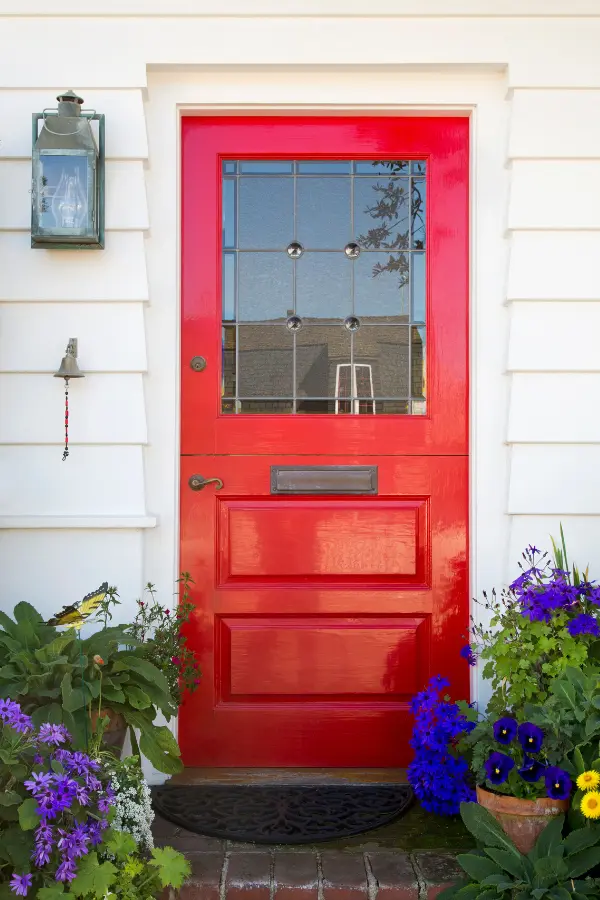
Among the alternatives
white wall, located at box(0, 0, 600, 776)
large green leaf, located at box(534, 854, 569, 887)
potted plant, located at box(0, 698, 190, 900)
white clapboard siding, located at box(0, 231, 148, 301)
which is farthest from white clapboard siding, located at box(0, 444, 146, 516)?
large green leaf, located at box(534, 854, 569, 887)

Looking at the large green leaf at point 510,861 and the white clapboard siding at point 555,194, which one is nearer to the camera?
the large green leaf at point 510,861

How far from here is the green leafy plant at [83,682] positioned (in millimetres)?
2324

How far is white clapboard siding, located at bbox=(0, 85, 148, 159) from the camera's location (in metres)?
2.96

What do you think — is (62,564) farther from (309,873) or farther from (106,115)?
(106,115)

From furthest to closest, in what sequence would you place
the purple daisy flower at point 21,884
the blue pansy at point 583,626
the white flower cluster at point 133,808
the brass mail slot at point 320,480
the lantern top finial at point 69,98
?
the brass mail slot at point 320,480, the lantern top finial at point 69,98, the blue pansy at point 583,626, the white flower cluster at point 133,808, the purple daisy flower at point 21,884

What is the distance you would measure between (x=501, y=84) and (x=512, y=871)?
2633mm

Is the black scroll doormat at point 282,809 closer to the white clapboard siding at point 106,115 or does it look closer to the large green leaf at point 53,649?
the large green leaf at point 53,649

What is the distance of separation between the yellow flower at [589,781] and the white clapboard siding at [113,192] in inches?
89.3

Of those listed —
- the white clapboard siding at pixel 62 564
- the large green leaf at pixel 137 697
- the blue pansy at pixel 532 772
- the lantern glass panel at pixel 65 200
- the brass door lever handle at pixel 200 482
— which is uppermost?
the lantern glass panel at pixel 65 200

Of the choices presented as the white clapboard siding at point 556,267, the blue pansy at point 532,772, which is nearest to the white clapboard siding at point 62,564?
the blue pansy at point 532,772

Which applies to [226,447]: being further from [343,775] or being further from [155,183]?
[343,775]

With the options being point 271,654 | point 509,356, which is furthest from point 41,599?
point 509,356

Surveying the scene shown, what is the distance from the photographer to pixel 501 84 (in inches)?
120

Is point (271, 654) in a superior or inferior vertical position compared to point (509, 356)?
inferior
